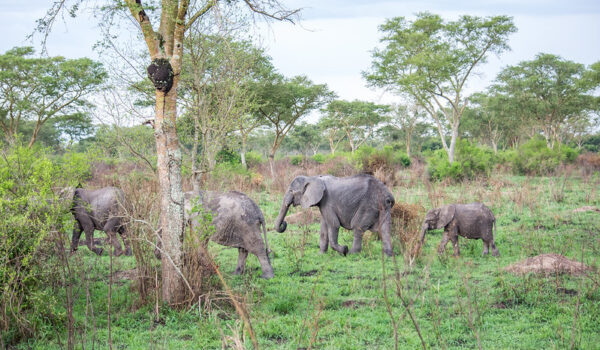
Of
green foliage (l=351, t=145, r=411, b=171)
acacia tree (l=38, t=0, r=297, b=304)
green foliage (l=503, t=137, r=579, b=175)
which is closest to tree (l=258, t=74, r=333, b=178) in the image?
green foliage (l=351, t=145, r=411, b=171)

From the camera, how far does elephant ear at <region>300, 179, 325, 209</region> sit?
8289mm

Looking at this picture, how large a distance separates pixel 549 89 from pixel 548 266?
27.9 meters

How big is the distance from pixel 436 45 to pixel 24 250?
81.9 ft

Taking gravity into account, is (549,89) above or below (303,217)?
above

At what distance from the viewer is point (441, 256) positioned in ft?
25.0

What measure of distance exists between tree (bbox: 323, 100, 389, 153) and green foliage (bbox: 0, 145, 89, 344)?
32086mm

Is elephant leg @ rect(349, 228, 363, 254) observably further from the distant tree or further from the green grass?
the distant tree

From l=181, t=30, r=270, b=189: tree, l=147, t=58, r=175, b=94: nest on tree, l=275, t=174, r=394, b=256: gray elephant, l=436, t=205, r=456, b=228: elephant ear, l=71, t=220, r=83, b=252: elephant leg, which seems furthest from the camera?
l=71, t=220, r=83, b=252: elephant leg

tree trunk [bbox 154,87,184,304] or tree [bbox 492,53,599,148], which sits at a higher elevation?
tree [bbox 492,53,599,148]

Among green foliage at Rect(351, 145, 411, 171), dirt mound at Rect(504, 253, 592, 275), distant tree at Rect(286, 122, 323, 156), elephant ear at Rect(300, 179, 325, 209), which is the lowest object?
dirt mound at Rect(504, 253, 592, 275)

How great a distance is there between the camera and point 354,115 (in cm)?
3909

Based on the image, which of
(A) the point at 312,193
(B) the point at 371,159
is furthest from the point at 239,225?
(B) the point at 371,159

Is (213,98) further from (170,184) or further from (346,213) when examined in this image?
(170,184)

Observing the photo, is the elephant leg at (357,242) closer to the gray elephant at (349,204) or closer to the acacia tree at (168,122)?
the gray elephant at (349,204)
